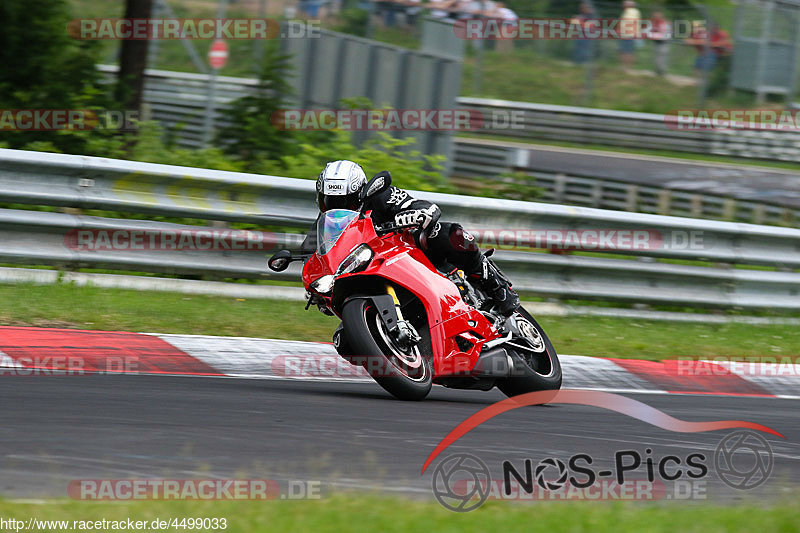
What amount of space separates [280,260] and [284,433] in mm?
1601

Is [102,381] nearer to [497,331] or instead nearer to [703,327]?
[497,331]

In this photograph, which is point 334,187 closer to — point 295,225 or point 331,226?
point 331,226

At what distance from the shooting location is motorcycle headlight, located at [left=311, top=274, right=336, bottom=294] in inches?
247

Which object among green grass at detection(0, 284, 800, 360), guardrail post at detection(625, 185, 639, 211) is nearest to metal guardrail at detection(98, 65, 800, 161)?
guardrail post at detection(625, 185, 639, 211)

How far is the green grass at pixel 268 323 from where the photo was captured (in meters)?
8.10

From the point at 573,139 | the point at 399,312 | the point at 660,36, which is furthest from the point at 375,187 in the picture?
the point at 573,139

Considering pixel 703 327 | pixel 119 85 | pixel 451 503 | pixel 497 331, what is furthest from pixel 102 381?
pixel 119 85

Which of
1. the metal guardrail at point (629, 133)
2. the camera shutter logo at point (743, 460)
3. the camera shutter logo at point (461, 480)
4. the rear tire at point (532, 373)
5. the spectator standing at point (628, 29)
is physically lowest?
the metal guardrail at point (629, 133)

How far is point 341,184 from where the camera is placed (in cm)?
644

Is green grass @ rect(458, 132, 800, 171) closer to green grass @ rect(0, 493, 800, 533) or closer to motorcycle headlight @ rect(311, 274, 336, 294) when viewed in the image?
motorcycle headlight @ rect(311, 274, 336, 294)

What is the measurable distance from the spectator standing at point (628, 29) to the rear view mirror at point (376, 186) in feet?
50.8

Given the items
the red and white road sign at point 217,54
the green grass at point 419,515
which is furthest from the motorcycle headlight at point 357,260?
the red and white road sign at point 217,54

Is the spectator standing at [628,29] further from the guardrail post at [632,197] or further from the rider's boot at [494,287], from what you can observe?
the rider's boot at [494,287]

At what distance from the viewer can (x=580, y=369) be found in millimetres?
8211
